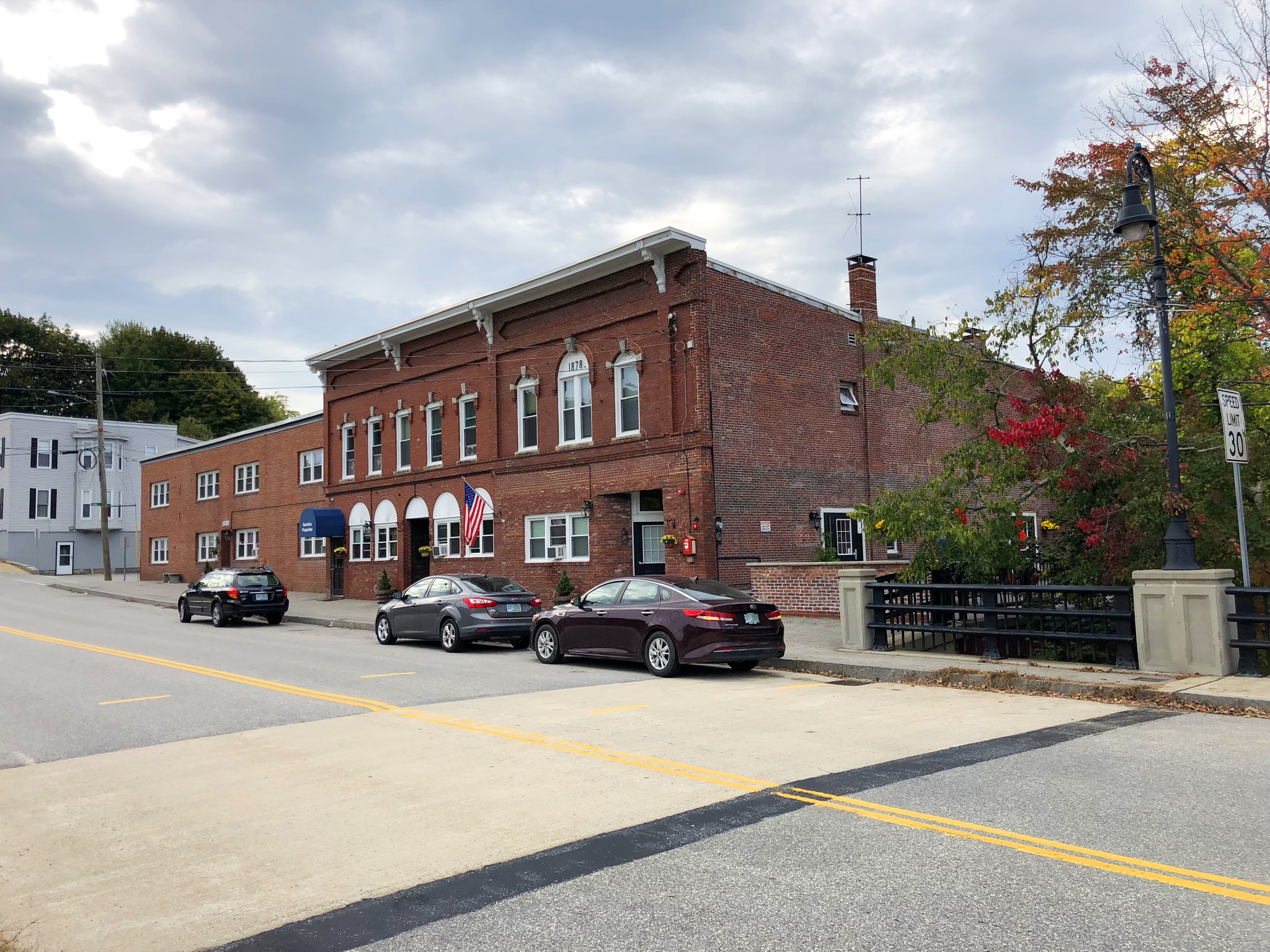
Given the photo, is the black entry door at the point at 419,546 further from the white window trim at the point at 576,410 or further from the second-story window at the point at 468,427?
the white window trim at the point at 576,410

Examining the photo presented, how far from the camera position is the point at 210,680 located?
14.1 m

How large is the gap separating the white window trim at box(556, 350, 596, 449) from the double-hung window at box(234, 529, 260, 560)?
20.2 metres

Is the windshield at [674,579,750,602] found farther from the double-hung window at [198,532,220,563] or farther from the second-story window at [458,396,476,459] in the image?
the double-hung window at [198,532,220,563]

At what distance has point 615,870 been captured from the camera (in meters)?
5.30

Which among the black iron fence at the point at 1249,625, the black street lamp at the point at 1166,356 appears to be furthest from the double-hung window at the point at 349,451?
the black iron fence at the point at 1249,625

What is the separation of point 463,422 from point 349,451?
298 inches

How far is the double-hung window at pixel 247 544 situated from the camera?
4094 cm

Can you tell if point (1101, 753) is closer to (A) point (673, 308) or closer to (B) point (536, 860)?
(B) point (536, 860)

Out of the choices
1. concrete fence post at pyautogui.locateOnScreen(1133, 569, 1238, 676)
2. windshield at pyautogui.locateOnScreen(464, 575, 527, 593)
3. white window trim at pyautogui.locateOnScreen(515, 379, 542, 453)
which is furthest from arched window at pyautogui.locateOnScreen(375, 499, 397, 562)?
concrete fence post at pyautogui.locateOnScreen(1133, 569, 1238, 676)

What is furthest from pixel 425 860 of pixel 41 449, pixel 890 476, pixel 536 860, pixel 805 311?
pixel 41 449

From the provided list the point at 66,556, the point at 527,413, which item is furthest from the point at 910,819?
the point at 66,556

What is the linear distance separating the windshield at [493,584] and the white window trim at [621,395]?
6197 millimetres

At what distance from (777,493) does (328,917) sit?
1995cm

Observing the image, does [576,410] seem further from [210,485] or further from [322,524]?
[210,485]
